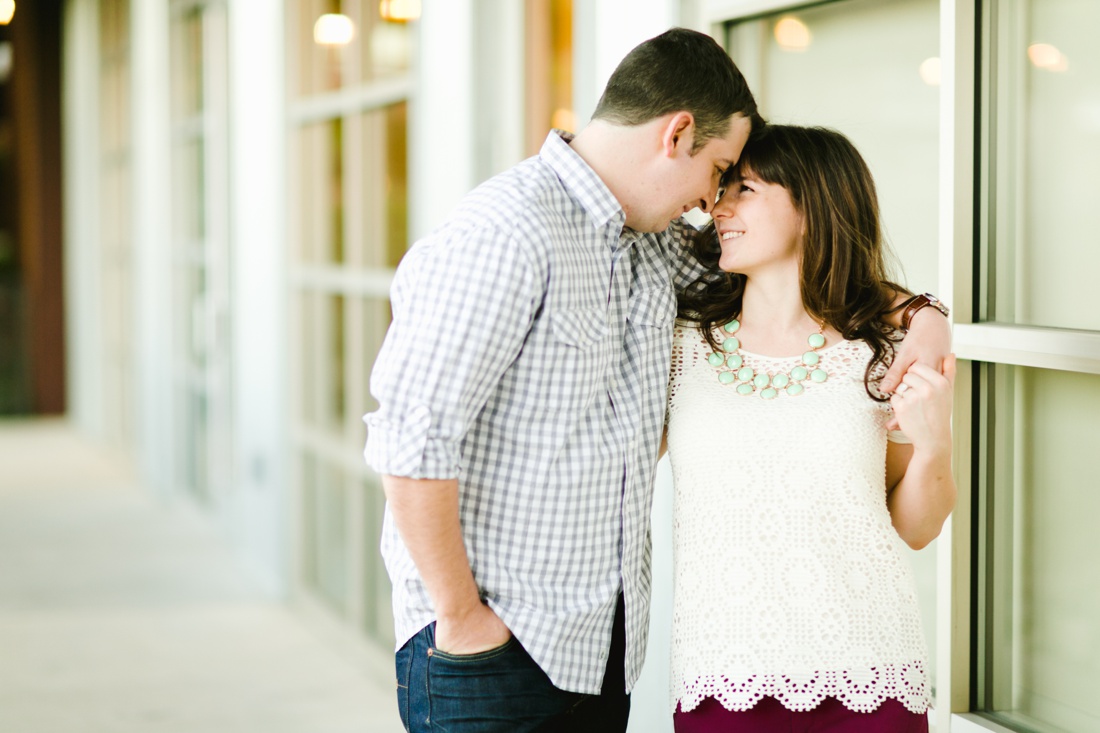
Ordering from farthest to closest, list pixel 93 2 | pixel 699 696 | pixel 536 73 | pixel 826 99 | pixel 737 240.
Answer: pixel 93 2
pixel 536 73
pixel 826 99
pixel 737 240
pixel 699 696

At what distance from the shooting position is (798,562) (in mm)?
1417

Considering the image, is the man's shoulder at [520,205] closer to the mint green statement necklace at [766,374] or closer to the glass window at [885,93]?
the mint green statement necklace at [766,374]

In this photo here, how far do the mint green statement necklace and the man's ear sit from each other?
26 cm

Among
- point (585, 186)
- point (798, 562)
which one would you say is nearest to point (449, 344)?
point (585, 186)

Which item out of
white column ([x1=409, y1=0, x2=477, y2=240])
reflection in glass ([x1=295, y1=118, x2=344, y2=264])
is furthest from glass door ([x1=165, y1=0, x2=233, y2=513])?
white column ([x1=409, y1=0, x2=477, y2=240])

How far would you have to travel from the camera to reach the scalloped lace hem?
1.39m

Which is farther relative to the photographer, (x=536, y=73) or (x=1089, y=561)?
(x=536, y=73)

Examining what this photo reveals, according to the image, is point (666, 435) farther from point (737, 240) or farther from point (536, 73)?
point (536, 73)

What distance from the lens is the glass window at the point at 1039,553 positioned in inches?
62.9

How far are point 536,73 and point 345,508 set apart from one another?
64.4 inches

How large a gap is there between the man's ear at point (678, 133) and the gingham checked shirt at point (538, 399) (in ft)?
0.30

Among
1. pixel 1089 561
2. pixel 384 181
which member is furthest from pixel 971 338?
pixel 384 181

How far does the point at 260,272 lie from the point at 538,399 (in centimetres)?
331

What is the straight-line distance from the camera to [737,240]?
154 centimetres
